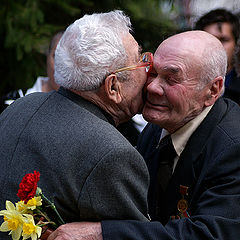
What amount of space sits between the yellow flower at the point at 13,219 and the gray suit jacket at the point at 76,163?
0.49 ft

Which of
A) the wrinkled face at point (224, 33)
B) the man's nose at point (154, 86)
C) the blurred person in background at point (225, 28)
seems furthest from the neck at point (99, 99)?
the wrinkled face at point (224, 33)

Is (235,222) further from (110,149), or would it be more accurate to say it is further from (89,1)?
(89,1)

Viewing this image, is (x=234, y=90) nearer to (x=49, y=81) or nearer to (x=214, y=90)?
(x=214, y=90)

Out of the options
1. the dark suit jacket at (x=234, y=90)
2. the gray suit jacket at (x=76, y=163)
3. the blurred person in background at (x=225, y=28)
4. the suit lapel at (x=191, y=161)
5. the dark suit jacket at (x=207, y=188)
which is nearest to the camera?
the gray suit jacket at (x=76, y=163)

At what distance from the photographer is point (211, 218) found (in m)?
2.15

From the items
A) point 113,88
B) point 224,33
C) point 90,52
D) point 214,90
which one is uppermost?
point 90,52

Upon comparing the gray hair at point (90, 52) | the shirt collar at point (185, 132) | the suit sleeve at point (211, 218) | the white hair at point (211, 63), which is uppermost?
the gray hair at point (90, 52)

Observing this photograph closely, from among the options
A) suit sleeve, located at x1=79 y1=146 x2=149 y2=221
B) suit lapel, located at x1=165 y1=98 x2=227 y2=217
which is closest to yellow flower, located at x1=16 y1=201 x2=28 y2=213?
suit sleeve, located at x1=79 y1=146 x2=149 y2=221

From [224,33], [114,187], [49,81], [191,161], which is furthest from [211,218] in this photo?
[49,81]

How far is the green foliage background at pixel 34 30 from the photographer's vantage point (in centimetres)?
518

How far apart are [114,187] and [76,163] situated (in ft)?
0.68

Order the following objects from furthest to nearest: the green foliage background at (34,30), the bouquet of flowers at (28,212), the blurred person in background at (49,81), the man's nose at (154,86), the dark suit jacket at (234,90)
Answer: the green foliage background at (34,30) → the blurred person in background at (49,81) → the dark suit jacket at (234,90) → the man's nose at (154,86) → the bouquet of flowers at (28,212)

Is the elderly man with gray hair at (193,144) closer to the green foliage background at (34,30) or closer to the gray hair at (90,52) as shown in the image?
the gray hair at (90,52)

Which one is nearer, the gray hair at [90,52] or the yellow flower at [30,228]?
the yellow flower at [30,228]
